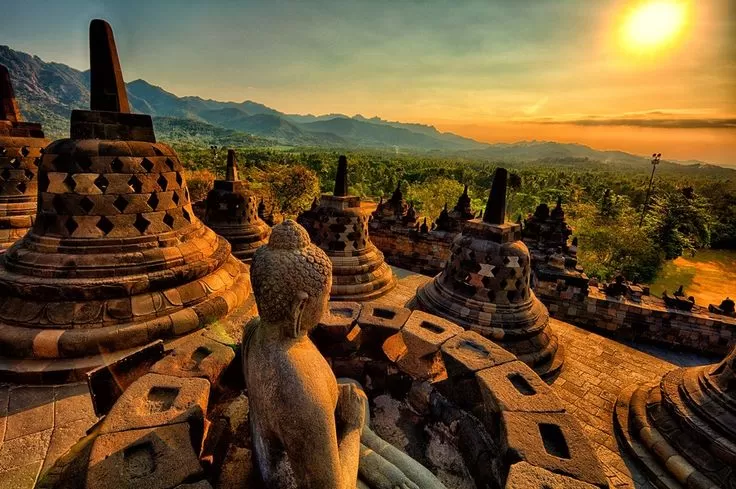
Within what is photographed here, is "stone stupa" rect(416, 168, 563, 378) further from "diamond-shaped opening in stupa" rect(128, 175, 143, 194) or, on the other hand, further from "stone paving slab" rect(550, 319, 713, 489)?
"diamond-shaped opening in stupa" rect(128, 175, 143, 194)

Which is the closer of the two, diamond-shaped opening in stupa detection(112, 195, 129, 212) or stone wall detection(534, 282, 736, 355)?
diamond-shaped opening in stupa detection(112, 195, 129, 212)

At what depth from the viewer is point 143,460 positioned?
84.5 inches

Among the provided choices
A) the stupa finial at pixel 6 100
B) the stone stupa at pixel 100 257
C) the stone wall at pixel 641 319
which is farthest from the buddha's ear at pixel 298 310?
the stupa finial at pixel 6 100

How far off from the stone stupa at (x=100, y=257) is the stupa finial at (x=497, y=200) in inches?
→ 220

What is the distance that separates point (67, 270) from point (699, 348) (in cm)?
1412

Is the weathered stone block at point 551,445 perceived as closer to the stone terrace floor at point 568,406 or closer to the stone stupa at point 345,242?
the stone terrace floor at point 568,406

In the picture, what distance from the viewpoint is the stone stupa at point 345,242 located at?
10.1 meters

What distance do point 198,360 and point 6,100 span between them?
A: 31.7ft

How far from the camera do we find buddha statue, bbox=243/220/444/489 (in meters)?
1.79

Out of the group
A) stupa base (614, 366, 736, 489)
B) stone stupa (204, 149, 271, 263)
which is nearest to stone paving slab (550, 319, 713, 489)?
stupa base (614, 366, 736, 489)

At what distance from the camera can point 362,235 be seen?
10.5 metres

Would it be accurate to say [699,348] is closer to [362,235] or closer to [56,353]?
[362,235]

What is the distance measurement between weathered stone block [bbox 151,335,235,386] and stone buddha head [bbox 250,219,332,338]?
142 centimetres

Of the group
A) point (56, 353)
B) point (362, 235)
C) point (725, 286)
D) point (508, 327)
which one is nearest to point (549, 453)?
point (508, 327)
